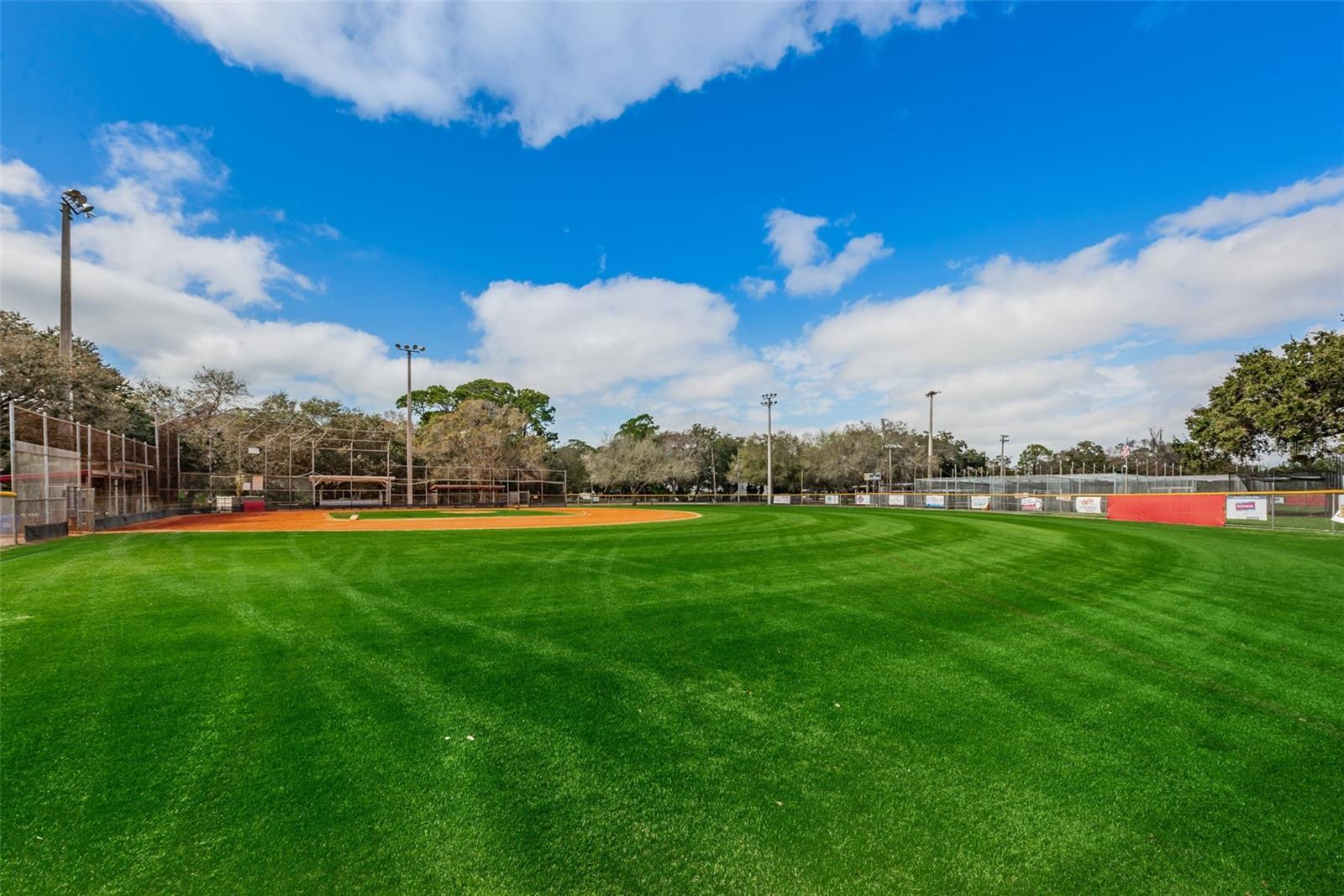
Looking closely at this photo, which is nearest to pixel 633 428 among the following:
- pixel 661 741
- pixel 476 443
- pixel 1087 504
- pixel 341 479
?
pixel 476 443

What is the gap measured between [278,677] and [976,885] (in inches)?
207

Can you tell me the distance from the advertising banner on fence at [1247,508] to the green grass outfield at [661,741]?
18564mm

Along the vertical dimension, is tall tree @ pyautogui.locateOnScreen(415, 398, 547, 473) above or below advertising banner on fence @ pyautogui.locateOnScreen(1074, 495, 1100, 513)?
above

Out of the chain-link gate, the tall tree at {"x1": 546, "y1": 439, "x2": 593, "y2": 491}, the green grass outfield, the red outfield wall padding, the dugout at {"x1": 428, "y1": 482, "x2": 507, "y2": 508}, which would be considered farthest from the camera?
the tall tree at {"x1": 546, "y1": 439, "x2": 593, "y2": 491}

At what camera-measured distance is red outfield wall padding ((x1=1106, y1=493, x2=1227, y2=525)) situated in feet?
75.0

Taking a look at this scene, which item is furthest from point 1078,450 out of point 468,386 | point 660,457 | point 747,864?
point 747,864

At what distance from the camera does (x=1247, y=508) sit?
21844 mm

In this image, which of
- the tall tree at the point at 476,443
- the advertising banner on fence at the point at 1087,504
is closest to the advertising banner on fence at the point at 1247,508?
the advertising banner on fence at the point at 1087,504

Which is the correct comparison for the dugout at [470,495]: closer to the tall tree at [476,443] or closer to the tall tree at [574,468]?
the tall tree at [476,443]

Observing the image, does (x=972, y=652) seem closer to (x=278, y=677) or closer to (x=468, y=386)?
(x=278, y=677)

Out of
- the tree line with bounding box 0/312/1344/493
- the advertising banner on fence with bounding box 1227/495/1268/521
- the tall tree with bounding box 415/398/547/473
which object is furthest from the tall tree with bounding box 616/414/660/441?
the advertising banner on fence with bounding box 1227/495/1268/521

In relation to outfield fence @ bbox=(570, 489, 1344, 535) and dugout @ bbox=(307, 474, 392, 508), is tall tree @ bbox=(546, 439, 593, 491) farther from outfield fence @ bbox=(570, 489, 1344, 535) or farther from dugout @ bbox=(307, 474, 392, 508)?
outfield fence @ bbox=(570, 489, 1344, 535)

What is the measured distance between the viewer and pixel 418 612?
23.2 ft

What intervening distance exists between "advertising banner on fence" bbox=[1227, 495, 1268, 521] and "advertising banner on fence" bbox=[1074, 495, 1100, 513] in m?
6.86
